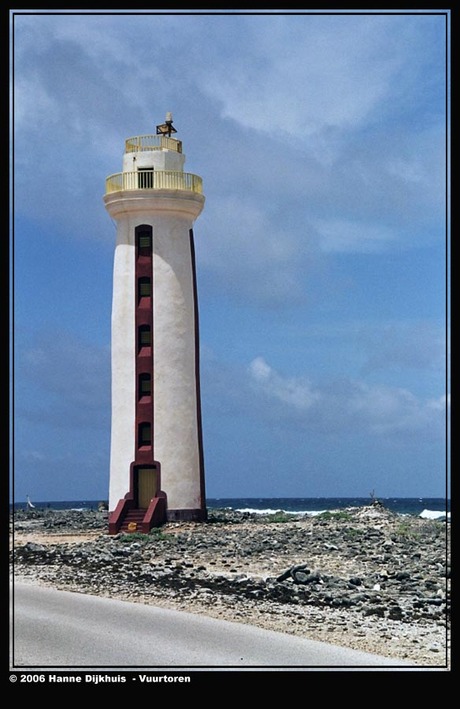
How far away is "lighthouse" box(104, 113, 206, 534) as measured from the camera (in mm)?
40188

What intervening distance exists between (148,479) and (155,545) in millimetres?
6072

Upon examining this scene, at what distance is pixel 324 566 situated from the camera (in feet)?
95.9

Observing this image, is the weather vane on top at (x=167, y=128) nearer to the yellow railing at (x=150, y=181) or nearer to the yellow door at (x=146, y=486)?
the yellow railing at (x=150, y=181)

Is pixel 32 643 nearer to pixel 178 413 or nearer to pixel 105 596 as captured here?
pixel 105 596

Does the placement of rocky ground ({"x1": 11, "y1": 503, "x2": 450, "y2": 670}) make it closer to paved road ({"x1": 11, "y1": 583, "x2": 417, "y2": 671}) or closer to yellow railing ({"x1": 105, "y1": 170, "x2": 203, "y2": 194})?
paved road ({"x1": 11, "y1": 583, "x2": 417, "y2": 671})

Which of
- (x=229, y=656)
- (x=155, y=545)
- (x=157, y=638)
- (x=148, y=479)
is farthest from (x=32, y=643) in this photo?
(x=148, y=479)

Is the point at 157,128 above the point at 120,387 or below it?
above

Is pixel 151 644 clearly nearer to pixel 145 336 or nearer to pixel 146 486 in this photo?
pixel 146 486

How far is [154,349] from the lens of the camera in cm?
4038

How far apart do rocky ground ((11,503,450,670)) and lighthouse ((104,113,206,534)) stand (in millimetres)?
1551

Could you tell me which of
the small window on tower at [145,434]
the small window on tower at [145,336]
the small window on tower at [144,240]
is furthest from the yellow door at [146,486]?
the small window on tower at [144,240]

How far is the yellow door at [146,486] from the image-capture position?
132 feet

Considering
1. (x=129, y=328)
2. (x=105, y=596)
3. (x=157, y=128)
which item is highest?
(x=157, y=128)

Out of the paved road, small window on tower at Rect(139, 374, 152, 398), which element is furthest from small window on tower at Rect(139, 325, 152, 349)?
the paved road
